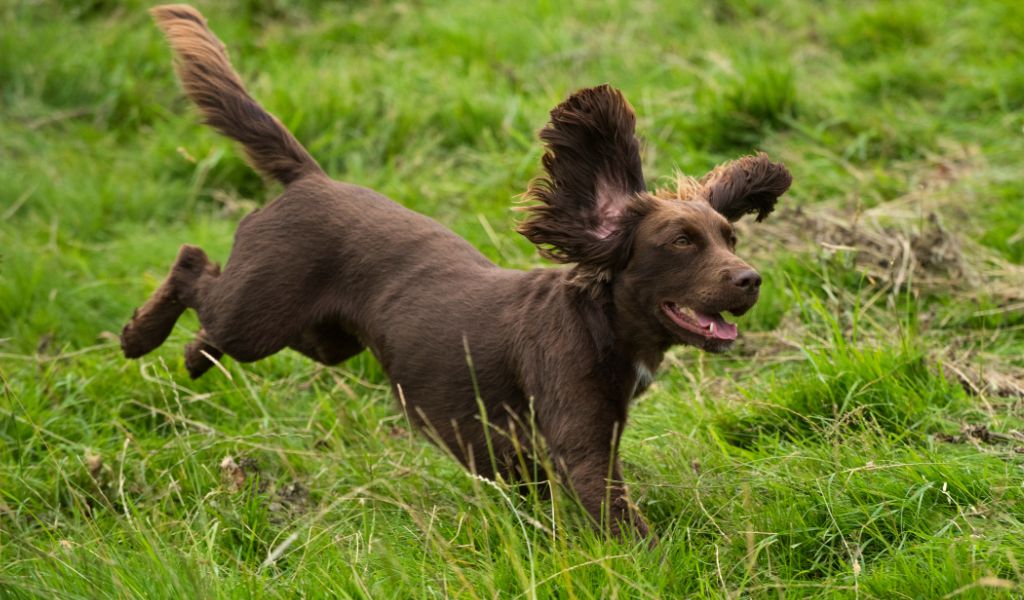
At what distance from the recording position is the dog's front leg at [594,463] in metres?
3.73

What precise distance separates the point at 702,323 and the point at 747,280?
234 mm

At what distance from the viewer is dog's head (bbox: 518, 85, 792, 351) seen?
3723mm

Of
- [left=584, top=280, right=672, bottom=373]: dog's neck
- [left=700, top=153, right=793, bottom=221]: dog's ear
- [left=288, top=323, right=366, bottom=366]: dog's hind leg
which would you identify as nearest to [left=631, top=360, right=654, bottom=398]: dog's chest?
[left=584, top=280, right=672, bottom=373]: dog's neck

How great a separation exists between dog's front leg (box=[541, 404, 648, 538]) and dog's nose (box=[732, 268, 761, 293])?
0.55 metres

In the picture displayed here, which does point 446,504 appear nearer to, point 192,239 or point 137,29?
point 192,239

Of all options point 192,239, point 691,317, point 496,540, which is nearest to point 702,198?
point 691,317

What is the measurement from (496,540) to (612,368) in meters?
0.62

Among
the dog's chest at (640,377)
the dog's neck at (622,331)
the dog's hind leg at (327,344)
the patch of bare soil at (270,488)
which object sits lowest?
the patch of bare soil at (270,488)

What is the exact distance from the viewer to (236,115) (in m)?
4.65

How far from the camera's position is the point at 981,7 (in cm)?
812

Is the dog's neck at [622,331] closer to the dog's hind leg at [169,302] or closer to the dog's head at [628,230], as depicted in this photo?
the dog's head at [628,230]

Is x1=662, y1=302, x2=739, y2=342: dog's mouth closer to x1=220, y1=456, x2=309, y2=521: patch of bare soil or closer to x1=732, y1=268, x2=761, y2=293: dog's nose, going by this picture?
x1=732, y1=268, x2=761, y2=293: dog's nose

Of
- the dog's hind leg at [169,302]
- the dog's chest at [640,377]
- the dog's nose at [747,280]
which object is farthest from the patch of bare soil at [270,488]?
the dog's nose at [747,280]

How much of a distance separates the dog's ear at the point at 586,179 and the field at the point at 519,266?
0.45 metres
